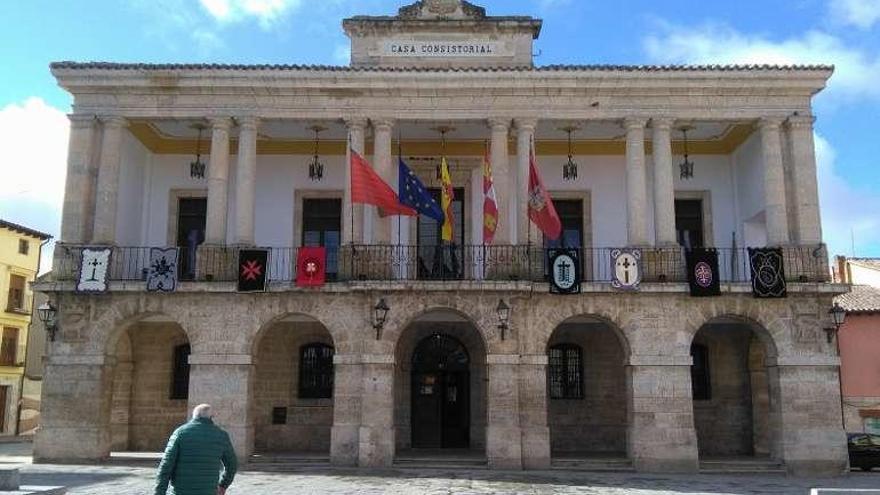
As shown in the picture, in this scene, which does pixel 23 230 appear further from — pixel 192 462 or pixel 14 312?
pixel 192 462

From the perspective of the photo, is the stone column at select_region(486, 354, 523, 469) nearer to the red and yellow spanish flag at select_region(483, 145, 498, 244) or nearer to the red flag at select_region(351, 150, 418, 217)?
the red and yellow spanish flag at select_region(483, 145, 498, 244)

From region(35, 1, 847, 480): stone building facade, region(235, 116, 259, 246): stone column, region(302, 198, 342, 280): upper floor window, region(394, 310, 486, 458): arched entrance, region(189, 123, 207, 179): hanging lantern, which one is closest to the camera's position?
region(35, 1, 847, 480): stone building facade

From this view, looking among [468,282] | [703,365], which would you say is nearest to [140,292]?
[468,282]

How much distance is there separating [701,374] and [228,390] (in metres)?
11.5

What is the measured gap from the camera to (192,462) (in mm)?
6750

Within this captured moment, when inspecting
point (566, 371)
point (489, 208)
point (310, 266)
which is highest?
point (489, 208)

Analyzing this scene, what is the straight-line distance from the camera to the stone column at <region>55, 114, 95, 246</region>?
1794cm

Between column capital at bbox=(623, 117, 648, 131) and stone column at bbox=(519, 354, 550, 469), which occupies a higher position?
column capital at bbox=(623, 117, 648, 131)

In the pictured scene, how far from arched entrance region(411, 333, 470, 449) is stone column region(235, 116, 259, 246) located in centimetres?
525

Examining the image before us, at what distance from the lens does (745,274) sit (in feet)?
63.2

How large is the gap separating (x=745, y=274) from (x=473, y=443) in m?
7.66

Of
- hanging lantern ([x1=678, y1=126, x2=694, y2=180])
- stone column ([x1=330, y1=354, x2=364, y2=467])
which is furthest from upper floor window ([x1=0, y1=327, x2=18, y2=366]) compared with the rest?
hanging lantern ([x1=678, y1=126, x2=694, y2=180])

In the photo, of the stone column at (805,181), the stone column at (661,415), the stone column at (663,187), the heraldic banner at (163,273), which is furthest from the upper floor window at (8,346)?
the stone column at (805,181)

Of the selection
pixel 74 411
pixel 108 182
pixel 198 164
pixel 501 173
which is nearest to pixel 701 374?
pixel 501 173
